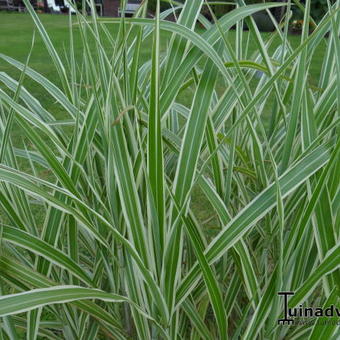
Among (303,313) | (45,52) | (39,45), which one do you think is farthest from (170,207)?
(39,45)

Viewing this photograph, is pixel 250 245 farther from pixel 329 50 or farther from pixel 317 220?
pixel 329 50

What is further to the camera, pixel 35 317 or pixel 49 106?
pixel 49 106

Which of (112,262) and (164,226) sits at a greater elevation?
(164,226)

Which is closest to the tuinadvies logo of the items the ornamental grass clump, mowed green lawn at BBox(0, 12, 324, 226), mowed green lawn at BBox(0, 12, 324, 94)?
the ornamental grass clump

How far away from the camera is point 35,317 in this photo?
23.3 inches

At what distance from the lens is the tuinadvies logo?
555 millimetres

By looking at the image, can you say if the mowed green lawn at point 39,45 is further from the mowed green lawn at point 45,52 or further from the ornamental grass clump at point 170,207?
the ornamental grass clump at point 170,207

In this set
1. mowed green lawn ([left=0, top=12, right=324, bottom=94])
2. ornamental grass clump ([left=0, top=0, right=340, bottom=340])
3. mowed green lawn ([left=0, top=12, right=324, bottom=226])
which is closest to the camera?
ornamental grass clump ([left=0, top=0, right=340, bottom=340])

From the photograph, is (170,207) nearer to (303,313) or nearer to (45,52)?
(303,313)

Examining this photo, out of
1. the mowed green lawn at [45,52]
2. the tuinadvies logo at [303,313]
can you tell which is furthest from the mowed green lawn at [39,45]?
the tuinadvies logo at [303,313]

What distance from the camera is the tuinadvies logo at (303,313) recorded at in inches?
21.9

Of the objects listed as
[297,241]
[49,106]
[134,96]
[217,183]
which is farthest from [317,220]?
[49,106]

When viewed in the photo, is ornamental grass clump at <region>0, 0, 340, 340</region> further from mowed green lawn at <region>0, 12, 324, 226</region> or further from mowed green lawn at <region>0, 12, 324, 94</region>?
mowed green lawn at <region>0, 12, 324, 94</region>

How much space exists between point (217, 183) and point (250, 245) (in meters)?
0.15
